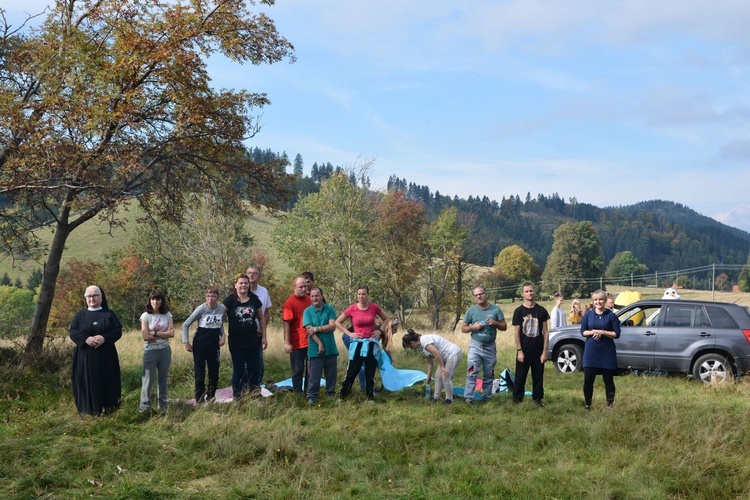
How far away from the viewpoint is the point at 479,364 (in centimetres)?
868

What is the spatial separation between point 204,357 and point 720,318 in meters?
8.69

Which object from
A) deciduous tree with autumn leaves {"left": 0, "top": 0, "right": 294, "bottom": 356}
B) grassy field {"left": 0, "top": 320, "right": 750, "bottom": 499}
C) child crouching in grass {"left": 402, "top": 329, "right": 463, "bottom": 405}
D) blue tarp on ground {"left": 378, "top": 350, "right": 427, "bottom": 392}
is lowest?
grassy field {"left": 0, "top": 320, "right": 750, "bottom": 499}

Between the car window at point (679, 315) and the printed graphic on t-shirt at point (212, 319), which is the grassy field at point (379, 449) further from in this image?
the car window at point (679, 315)

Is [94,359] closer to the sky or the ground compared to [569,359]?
closer to the sky

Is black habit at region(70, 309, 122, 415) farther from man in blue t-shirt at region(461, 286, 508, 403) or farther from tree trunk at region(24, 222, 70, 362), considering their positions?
man in blue t-shirt at region(461, 286, 508, 403)

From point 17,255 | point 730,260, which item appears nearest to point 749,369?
point 17,255

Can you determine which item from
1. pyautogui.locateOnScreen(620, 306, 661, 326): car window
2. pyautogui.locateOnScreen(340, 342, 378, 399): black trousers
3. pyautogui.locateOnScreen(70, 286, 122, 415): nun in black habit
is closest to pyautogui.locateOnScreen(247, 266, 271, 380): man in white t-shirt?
pyautogui.locateOnScreen(340, 342, 378, 399): black trousers

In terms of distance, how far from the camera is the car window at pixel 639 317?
11369 mm

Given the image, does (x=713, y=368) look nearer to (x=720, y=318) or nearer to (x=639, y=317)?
(x=720, y=318)

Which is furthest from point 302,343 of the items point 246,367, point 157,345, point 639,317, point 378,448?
point 639,317

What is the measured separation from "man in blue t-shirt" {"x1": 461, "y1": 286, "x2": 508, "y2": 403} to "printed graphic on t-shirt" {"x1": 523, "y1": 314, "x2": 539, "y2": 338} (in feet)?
0.91

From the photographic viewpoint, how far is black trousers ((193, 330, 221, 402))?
27.1ft

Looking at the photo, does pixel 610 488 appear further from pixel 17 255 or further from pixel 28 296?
pixel 28 296

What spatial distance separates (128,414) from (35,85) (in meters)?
6.82
